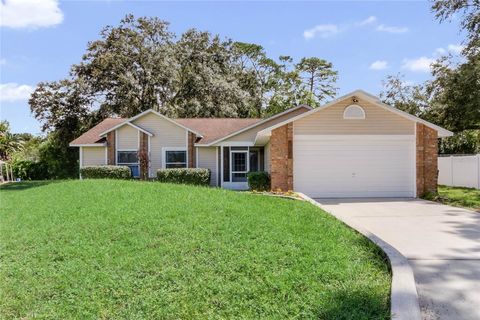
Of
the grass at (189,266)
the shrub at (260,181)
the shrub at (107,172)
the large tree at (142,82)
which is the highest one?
the large tree at (142,82)

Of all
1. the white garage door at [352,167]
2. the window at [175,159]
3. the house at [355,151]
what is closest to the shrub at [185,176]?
the window at [175,159]

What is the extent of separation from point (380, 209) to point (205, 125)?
1478cm

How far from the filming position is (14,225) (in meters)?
8.59

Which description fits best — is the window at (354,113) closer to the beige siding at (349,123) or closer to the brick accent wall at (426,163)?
the beige siding at (349,123)

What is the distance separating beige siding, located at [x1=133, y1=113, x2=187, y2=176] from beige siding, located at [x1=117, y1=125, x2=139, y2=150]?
1.76 feet

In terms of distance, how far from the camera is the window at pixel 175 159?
22641 millimetres

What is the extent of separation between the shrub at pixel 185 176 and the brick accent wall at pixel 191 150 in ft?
5.49

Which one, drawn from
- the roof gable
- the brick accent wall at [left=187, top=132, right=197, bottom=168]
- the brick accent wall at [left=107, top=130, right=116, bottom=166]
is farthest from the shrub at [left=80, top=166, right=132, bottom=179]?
the roof gable

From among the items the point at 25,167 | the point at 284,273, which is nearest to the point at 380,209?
the point at 284,273

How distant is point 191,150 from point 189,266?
682 inches

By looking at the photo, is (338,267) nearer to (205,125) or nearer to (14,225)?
(14,225)

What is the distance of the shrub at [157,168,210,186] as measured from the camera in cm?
2052

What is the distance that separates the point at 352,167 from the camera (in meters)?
15.9

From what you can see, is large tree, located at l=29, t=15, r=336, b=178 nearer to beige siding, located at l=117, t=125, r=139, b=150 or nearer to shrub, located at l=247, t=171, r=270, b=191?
beige siding, located at l=117, t=125, r=139, b=150
